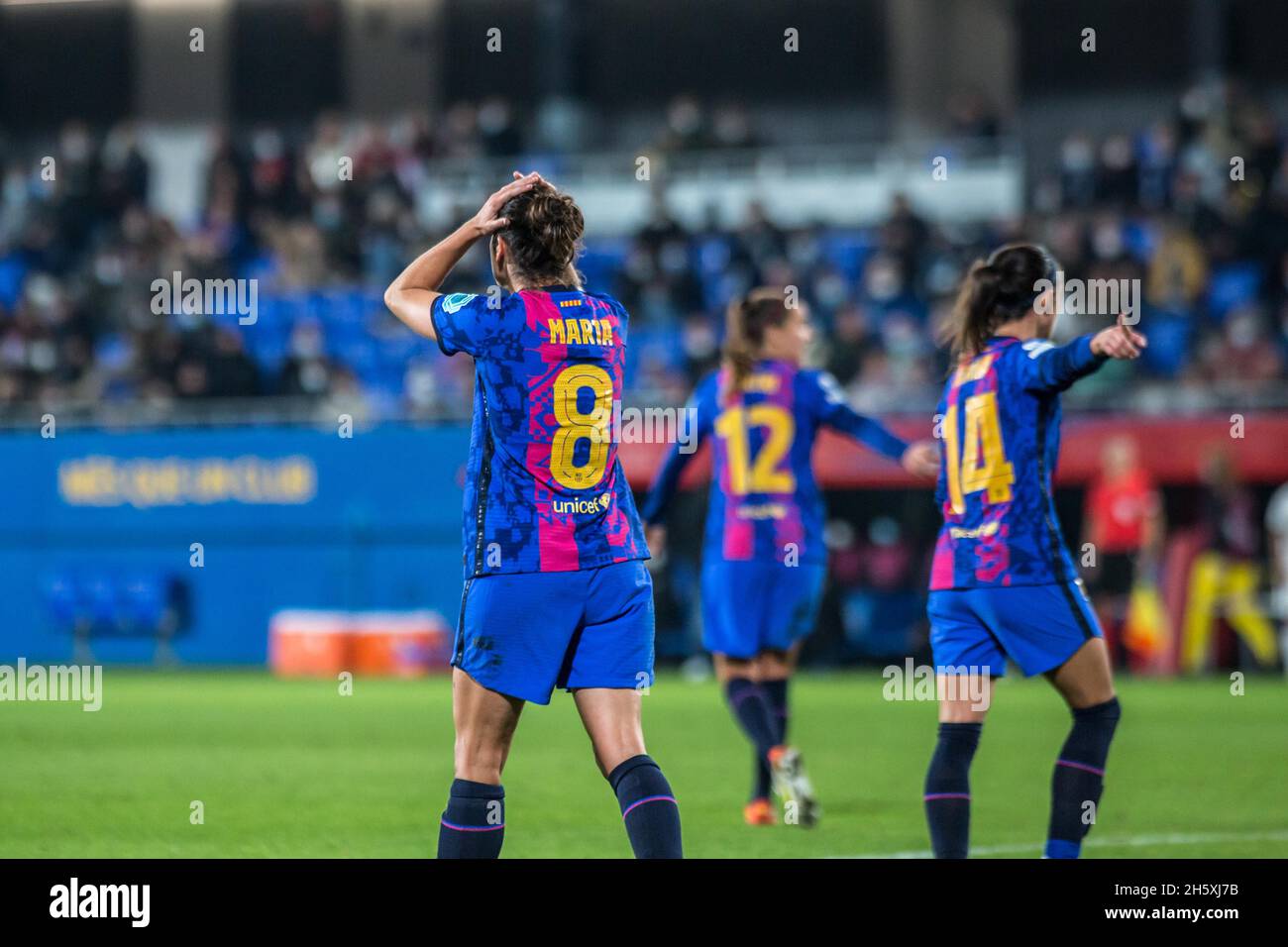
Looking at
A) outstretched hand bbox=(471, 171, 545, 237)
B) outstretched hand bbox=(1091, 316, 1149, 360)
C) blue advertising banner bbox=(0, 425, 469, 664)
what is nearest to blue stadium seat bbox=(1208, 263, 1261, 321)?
blue advertising banner bbox=(0, 425, 469, 664)

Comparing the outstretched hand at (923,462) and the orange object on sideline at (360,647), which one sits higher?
the outstretched hand at (923,462)

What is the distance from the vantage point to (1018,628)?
6.74m

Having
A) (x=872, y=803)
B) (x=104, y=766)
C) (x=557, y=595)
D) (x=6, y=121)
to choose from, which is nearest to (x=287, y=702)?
(x=104, y=766)

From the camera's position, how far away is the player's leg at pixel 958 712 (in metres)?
6.73

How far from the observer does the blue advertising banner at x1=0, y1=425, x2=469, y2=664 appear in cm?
2259

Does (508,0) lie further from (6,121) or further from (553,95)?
(6,121)

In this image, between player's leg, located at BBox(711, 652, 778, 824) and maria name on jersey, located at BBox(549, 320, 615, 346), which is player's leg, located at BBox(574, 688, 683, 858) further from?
player's leg, located at BBox(711, 652, 778, 824)

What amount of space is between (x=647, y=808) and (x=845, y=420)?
13.1ft

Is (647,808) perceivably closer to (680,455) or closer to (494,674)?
(494,674)

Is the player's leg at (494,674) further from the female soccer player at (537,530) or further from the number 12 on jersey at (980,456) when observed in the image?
the number 12 on jersey at (980,456)

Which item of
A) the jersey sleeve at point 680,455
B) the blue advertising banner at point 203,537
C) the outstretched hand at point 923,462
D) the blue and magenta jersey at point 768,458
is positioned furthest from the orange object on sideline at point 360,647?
the outstretched hand at point 923,462

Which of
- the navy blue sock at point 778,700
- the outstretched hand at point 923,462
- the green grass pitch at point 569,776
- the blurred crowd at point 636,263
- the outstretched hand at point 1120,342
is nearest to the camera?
the outstretched hand at point 1120,342

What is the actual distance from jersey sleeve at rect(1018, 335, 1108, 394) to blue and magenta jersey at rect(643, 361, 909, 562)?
292 centimetres

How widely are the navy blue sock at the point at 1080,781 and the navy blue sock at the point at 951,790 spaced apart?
0.32m
